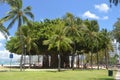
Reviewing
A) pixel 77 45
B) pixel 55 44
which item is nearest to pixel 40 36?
pixel 77 45

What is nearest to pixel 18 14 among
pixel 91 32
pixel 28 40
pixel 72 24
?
pixel 72 24

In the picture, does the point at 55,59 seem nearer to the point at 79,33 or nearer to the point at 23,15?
the point at 79,33

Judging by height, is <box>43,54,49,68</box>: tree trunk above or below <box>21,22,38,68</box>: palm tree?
below

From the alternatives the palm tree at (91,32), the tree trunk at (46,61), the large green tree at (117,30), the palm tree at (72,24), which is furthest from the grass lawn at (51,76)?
the tree trunk at (46,61)

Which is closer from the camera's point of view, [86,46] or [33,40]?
[33,40]

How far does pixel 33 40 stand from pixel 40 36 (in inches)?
88.9

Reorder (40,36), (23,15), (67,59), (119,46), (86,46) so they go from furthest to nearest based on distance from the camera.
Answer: (67,59) < (86,46) < (40,36) < (119,46) < (23,15)

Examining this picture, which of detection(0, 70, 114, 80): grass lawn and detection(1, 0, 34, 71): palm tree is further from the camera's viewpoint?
detection(1, 0, 34, 71): palm tree

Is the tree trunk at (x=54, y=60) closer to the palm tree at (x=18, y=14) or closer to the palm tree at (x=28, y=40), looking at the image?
the palm tree at (x=28, y=40)

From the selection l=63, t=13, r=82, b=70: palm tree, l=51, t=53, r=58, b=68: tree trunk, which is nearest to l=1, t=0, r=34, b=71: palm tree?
l=63, t=13, r=82, b=70: palm tree

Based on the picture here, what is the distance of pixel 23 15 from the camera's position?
6594 centimetres

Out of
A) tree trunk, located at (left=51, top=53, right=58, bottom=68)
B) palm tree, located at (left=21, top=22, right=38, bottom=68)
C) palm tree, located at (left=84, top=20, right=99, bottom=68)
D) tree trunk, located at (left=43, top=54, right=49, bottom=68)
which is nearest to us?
palm tree, located at (left=21, top=22, right=38, bottom=68)

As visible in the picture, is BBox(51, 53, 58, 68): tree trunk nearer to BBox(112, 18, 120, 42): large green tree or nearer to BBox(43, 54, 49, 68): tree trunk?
BBox(43, 54, 49, 68): tree trunk

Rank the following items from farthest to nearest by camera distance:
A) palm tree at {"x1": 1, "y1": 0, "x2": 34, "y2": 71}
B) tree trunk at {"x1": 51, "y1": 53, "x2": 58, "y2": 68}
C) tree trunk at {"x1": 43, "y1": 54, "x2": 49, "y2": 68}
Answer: tree trunk at {"x1": 43, "y1": 54, "x2": 49, "y2": 68}, tree trunk at {"x1": 51, "y1": 53, "x2": 58, "y2": 68}, palm tree at {"x1": 1, "y1": 0, "x2": 34, "y2": 71}
